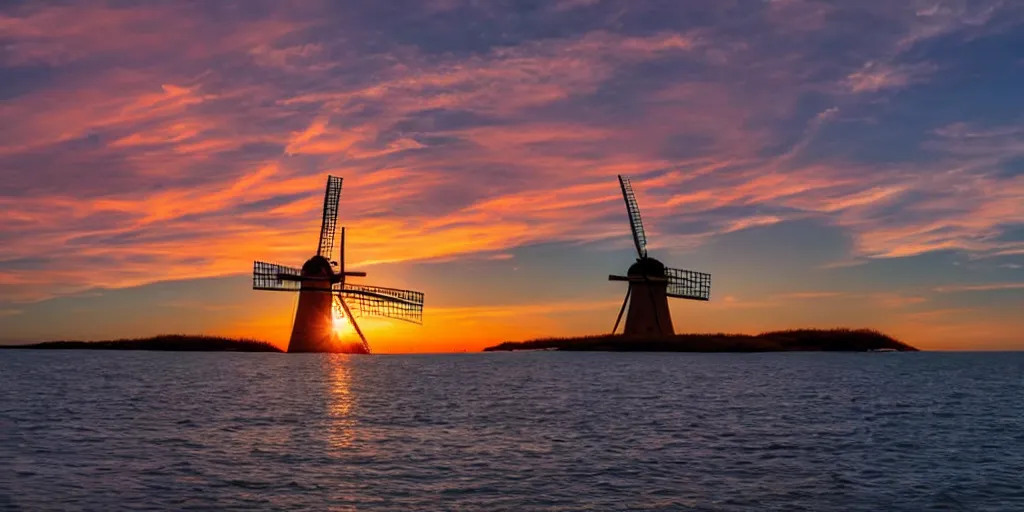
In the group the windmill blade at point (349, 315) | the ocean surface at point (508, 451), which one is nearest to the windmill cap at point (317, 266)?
the windmill blade at point (349, 315)

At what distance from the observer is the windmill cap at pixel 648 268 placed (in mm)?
142875

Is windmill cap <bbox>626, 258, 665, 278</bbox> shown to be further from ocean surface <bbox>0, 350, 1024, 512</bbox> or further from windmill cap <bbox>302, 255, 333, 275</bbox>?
ocean surface <bbox>0, 350, 1024, 512</bbox>

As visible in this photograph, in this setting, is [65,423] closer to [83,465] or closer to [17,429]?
[17,429]

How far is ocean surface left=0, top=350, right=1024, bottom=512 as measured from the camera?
22.8 meters

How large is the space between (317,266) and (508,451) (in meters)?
104

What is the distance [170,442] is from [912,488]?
23839mm

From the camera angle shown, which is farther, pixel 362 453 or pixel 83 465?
pixel 362 453

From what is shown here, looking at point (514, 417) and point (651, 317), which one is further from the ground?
point (651, 317)

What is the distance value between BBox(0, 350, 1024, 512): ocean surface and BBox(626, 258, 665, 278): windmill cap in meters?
84.2

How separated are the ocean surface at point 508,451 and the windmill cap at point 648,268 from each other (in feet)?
276

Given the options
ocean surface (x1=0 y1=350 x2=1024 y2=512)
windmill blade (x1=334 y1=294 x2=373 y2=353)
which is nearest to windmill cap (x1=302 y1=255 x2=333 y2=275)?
windmill blade (x1=334 y1=294 x2=373 y2=353)

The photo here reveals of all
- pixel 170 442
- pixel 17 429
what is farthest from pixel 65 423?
pixel 170 442

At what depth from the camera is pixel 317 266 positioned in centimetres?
13162

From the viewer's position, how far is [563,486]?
80.1 feet
